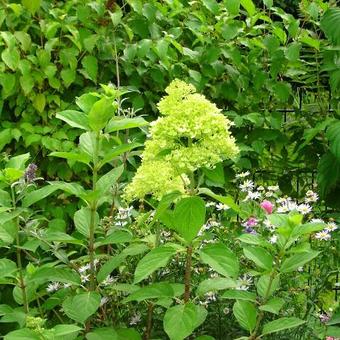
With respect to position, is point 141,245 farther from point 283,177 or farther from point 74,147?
point 283,177

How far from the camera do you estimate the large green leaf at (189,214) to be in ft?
6.85

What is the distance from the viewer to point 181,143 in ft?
7.09

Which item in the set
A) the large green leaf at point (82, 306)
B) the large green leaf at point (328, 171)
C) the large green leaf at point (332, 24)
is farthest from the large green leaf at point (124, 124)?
the large green leaf at point (328, 171)

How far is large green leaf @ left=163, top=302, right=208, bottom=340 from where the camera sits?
2.12 m


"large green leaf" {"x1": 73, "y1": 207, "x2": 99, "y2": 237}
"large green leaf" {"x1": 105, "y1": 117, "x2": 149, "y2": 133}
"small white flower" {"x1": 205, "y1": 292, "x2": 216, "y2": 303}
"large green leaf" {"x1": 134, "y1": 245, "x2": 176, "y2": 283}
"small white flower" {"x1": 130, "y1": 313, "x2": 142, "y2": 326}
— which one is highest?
"large green leaf" {"x1": 105, "y1": 117, "x2": 149, "y2": 133}

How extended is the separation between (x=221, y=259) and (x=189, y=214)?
0.17m

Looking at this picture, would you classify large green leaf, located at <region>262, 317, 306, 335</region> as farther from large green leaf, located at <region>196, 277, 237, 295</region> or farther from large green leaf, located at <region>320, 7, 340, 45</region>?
large green leaf, located at <region>320, 7, 340, 45</region>

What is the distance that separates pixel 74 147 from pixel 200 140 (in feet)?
5.82

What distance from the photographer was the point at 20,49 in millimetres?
3877

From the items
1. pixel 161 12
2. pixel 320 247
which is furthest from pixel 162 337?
pixel 161 12

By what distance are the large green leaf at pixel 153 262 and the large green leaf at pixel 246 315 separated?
10.4 inches

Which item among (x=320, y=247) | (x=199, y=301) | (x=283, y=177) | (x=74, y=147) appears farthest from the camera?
(x=283, y=177)

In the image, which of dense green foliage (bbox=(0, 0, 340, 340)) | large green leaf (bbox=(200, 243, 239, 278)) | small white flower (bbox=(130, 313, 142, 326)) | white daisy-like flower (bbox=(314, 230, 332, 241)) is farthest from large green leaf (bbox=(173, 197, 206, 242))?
white daisy-like flower (bbox=(314, 230, 332, 241))

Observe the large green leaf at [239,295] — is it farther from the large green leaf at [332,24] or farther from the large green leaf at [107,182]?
the large green leaf at [332,24]
